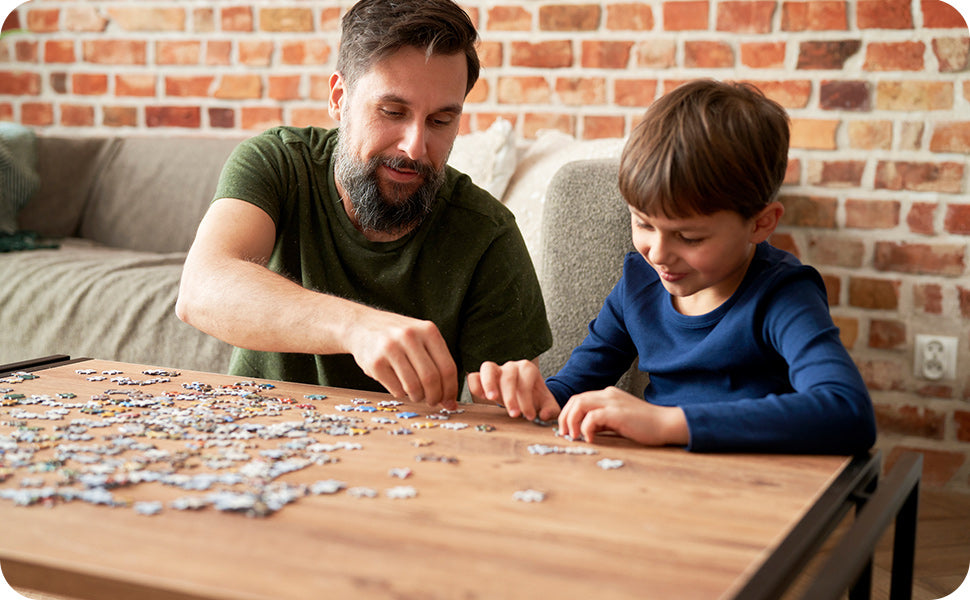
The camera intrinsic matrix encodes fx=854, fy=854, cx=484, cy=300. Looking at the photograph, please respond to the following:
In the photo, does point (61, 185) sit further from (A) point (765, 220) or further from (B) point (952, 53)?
(B) point (952, 53)

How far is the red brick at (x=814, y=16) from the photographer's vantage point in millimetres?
2564

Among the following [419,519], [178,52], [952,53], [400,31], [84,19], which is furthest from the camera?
[84,19]

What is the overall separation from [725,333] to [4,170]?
2.93 m

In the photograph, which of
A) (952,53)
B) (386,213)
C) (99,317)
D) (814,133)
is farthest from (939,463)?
(99,317)

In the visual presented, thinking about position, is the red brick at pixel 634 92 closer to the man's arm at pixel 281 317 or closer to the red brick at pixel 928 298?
the red brick at pixel 928 298

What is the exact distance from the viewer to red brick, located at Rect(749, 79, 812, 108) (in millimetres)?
2637

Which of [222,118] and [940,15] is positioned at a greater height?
[940,15]

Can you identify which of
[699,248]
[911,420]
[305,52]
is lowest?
[911,420]

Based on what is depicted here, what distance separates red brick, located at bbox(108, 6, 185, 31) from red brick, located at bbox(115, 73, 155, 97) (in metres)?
0.19

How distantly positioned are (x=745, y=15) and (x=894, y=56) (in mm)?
459

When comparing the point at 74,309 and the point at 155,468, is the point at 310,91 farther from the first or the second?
the point at 155,468

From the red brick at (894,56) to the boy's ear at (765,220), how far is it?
5.09 feet

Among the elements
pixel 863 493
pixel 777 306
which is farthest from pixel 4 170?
pixel 863 493

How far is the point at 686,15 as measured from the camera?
9.07ft
